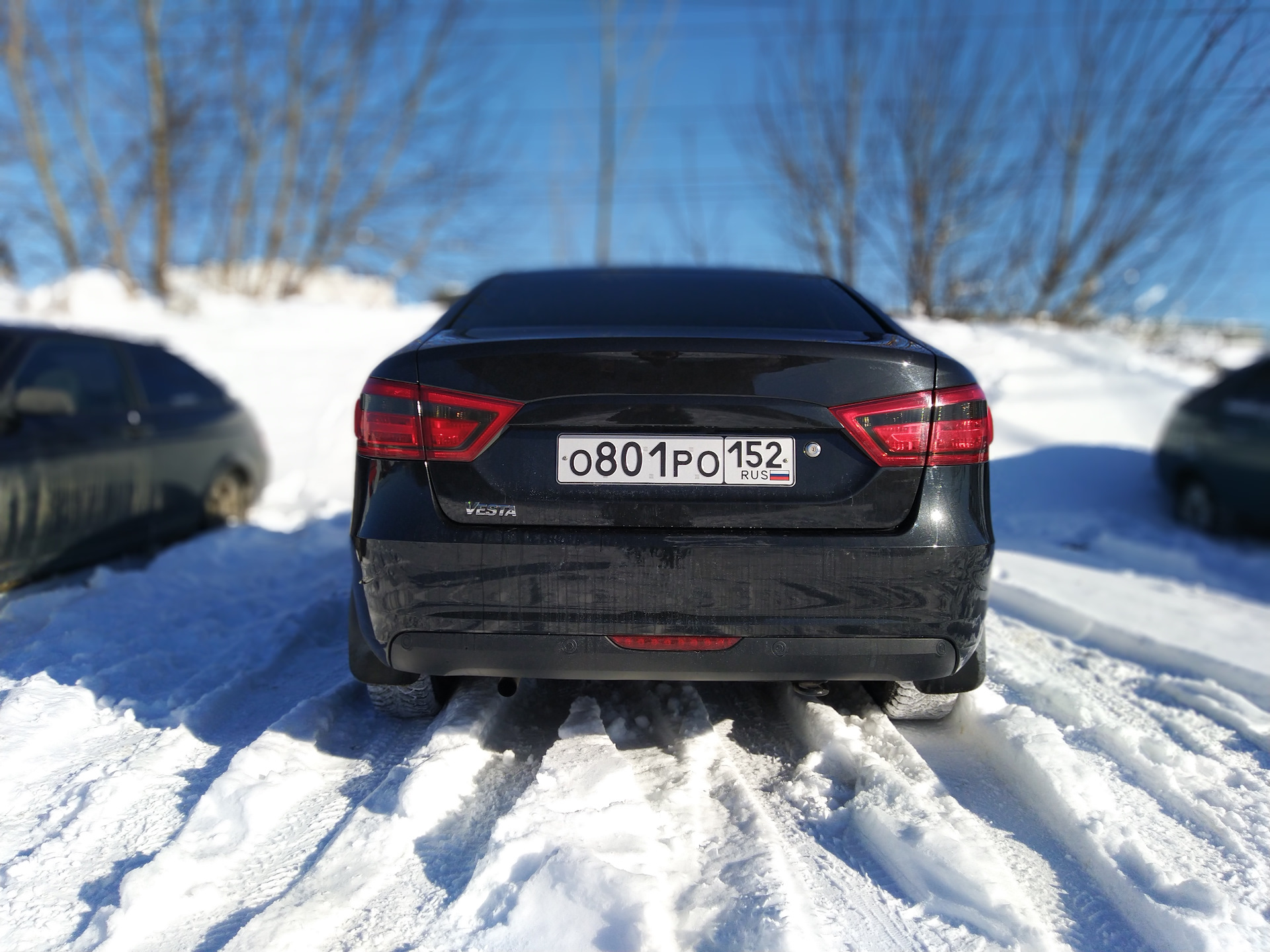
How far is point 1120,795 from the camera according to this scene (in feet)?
8.06

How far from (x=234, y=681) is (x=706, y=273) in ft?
7.24

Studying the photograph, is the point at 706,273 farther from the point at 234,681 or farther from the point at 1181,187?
the point at 1181,187

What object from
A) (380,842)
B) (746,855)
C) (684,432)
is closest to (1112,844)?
(746,855)

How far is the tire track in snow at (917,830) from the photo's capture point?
1.93 metres

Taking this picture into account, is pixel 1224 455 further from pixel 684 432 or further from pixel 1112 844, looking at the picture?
pixel 684 432

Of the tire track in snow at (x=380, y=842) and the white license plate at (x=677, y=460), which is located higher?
the white license plate at (x=677, y=460)

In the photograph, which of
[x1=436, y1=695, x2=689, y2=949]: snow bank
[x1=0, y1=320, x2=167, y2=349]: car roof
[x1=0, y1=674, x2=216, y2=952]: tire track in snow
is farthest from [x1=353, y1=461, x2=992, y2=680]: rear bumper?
[x1=0, y1=320, x2=167, y2=349]: car roof

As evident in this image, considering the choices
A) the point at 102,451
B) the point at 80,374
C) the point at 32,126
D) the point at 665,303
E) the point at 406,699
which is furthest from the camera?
the point at 32,126

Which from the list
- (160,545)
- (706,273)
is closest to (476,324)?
(706,273)

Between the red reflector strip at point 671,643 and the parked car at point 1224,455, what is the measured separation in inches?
226

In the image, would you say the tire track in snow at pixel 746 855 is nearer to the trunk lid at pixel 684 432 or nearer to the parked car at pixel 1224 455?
the trunk lid at pixel 684 432

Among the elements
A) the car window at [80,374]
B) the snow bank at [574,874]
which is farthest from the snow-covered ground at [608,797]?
the car window at [80,374]

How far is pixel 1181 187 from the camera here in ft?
36.7

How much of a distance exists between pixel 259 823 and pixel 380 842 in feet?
1.09
